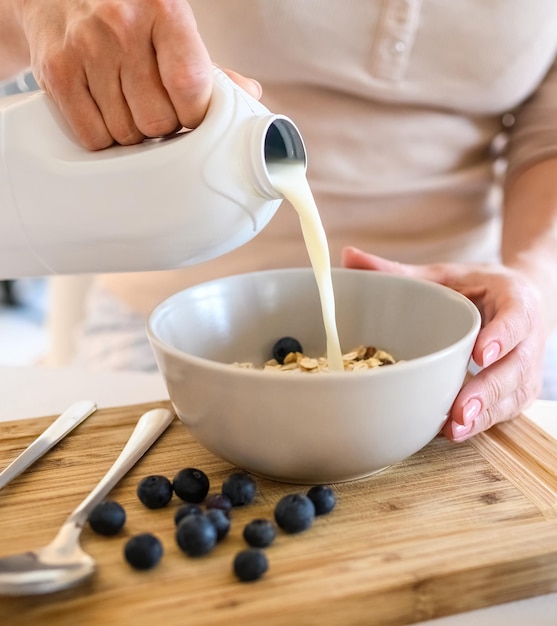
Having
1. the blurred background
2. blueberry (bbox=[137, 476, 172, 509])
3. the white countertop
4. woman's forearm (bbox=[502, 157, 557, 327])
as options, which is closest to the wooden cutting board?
blueberry (bbox=[137, 476, 172, 509])

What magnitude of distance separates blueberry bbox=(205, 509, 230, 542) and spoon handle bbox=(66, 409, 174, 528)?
10 cm

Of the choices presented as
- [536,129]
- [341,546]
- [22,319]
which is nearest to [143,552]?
[341,546]

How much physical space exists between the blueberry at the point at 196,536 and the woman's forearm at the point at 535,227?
1.77ft

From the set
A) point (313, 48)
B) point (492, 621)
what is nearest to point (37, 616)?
point (492, 621)

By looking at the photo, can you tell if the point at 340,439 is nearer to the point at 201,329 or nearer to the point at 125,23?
the point at 201,329

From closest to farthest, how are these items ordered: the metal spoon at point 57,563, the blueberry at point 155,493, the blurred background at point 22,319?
the metal spoon at point 57,563 → the blueberry at point 155,493 → the blurred background at point 22,319

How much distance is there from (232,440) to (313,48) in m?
0.58

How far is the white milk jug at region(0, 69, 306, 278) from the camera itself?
599mm

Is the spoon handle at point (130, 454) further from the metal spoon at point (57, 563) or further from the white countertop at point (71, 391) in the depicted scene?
the white countertop at point (71, 391)

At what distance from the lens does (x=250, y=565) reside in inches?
19.5

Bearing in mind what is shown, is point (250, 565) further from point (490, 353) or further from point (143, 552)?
point (490, 353)

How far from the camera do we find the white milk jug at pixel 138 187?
0.60 meters

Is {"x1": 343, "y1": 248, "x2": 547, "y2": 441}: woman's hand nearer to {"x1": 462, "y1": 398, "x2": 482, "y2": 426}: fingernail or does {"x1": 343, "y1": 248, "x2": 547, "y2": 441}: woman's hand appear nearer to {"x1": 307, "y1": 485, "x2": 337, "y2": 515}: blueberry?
{"x1": 462, "y1": 398, "x2": 482, "y2": 426}: fingernail

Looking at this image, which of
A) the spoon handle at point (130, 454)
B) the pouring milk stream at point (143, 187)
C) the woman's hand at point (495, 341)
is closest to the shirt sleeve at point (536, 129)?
the woman's hand at point (495, 341)
